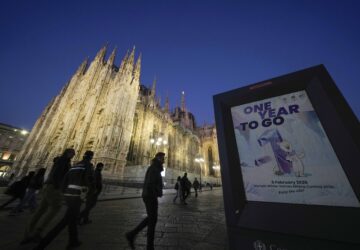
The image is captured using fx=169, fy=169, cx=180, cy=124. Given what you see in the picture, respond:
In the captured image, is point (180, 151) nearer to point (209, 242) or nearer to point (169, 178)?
point (169, 178)

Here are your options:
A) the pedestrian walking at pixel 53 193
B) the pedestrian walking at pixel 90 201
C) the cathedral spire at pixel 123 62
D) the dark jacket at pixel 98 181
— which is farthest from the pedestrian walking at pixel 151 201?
the cathedral spire at pixel 123 62

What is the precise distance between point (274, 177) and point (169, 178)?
22670 mm

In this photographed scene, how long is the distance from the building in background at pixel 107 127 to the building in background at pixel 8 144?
13.1 meters

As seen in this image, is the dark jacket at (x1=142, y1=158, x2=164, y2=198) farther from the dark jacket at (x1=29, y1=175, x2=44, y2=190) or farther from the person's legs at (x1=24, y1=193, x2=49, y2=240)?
the dark jacket at (x1=29, y1=175, x2=44, y2=190)

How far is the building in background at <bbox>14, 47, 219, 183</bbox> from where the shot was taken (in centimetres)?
2086

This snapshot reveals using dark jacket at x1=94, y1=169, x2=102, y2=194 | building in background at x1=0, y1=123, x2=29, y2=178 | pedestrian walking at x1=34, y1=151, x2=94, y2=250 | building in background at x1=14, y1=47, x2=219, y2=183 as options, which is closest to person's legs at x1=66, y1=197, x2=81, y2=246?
pedestrian walking at x1=34, y1=151, x2=94, y2=250

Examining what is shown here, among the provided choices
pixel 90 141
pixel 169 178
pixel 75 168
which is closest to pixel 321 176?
pixel 75 168

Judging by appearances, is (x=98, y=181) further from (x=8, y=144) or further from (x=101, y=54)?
(x=8, y=144)

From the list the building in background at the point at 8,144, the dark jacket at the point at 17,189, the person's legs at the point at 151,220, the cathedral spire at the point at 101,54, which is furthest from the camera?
the building in background at the point at 8,144

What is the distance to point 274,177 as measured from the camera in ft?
4.14

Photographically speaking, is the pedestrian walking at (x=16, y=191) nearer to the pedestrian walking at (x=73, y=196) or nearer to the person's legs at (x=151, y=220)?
the pedestrian walking at (x=73, y=196)

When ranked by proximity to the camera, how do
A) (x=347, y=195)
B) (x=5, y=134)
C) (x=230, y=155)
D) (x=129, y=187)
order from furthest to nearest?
(x=5, y=134) < (x=129, y=187) < (x=230, y=155) < (x=347, y=195)

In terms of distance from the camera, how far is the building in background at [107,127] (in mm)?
20859

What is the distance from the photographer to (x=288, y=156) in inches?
49.7
